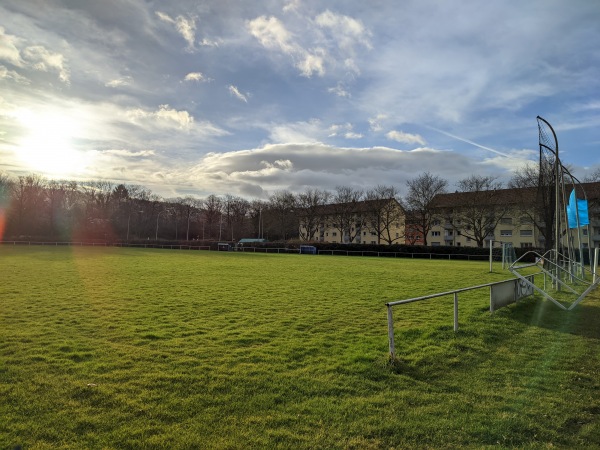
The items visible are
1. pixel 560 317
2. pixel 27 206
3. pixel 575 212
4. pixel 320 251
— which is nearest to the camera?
pixel 560 317

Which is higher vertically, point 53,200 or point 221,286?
point 53,200

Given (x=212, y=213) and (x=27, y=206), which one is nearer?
(x=27, y=206)

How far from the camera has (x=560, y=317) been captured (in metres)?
10.0

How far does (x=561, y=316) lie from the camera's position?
10.2m

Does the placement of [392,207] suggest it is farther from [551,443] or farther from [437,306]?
[551,443]

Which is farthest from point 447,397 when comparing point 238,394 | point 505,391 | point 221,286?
point 221,286

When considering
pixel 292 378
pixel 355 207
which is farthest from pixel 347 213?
pixel 292 378

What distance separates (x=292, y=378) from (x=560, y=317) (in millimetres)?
8159

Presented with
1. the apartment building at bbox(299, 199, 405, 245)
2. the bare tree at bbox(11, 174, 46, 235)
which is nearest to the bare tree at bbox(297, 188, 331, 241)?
the apartment building at bbox(299, 199, 405, 245)

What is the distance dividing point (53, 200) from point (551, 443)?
97990 mm

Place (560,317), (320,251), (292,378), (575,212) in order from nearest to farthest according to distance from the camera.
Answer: (292,378) → (560,317) → (575,212) → (320,251)

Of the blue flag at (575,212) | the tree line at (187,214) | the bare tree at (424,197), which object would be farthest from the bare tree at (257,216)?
the blue flag at (575,212)

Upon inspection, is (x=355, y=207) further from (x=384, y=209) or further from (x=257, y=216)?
(x=257, y=216)

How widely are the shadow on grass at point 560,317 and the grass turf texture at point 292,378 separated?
0.24 feet
